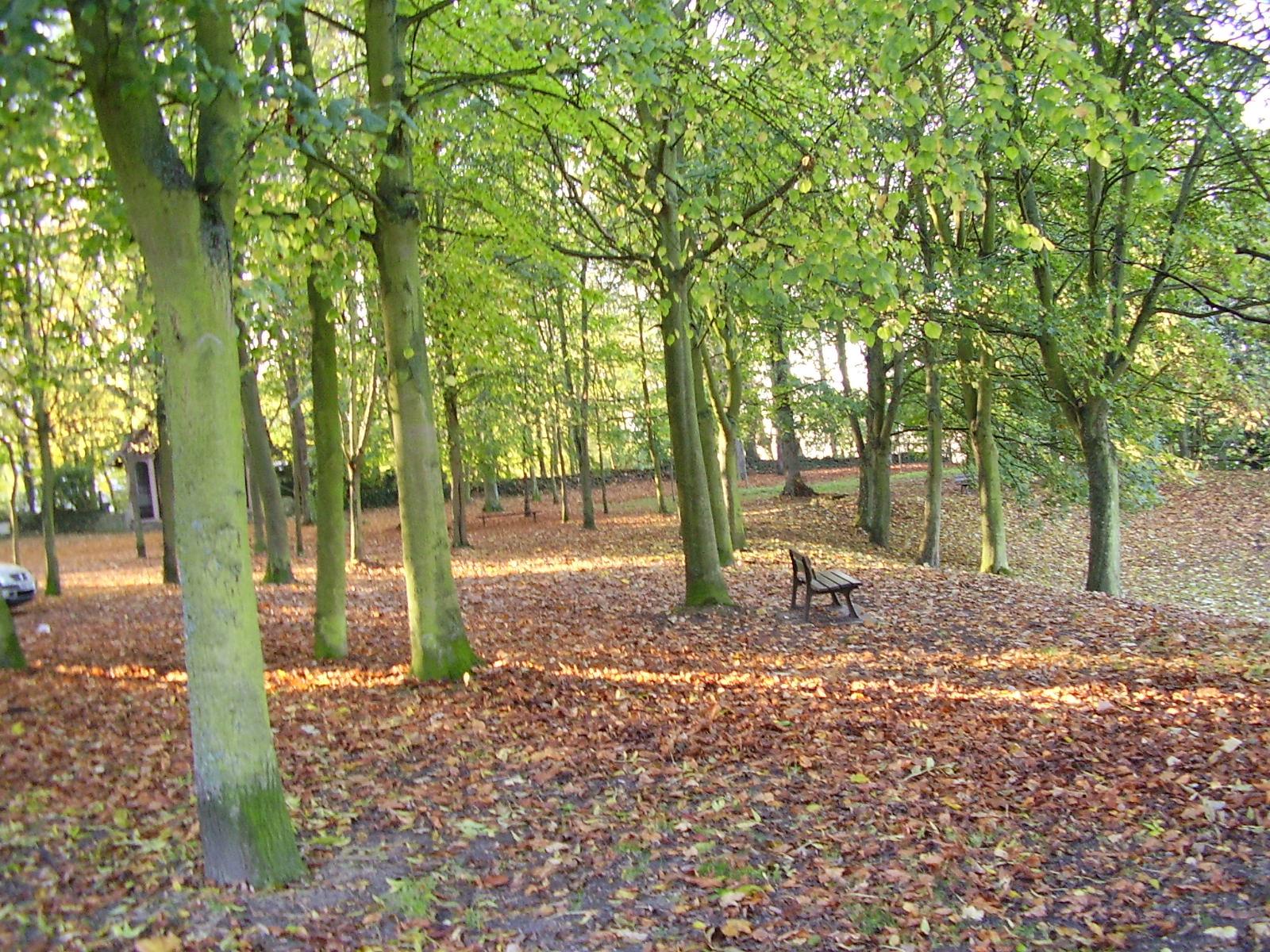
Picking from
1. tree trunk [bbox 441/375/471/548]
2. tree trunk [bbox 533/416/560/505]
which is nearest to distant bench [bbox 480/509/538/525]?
tree trunk [bbox 533/416/560/505]

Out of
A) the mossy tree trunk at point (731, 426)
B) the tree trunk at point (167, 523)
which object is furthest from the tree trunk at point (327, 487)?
the mossy tree trunk at point (731, 426)

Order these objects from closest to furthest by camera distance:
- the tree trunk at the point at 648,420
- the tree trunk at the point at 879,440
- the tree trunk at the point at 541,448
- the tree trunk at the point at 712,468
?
the tree trunk at the point at 712,468, the tree trunk at the point at 879,440, the tree trunk at the point at 648,420, the tree trunk at the point at 541,448

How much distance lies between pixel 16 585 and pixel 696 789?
487 inches

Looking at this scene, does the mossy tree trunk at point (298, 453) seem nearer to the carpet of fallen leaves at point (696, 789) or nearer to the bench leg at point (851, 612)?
the carpet of fallen leaves at point (696, 789)

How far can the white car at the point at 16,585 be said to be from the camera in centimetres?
1336

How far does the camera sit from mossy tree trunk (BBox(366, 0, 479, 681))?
7109 mm

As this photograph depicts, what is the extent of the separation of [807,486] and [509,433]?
31.9 feet

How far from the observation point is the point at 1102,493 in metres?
13.7

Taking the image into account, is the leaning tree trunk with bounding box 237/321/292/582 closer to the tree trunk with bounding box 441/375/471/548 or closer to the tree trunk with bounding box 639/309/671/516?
the tree trunk with bounding box 441/375/471/548

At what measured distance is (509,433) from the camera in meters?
24.9

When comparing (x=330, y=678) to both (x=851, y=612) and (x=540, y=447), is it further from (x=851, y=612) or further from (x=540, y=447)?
(x=540, y=447)

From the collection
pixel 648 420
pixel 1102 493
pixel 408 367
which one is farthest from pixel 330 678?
pixel 648 420

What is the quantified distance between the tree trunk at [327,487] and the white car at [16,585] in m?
7.58

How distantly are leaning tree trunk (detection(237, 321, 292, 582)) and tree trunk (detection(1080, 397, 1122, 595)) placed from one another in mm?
12453
